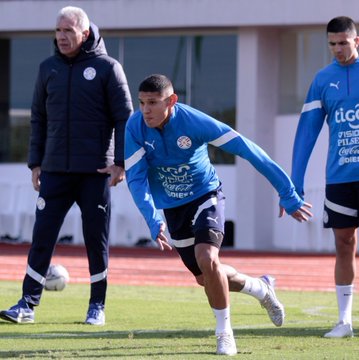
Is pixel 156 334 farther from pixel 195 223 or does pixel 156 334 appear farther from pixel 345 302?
pixel 345 302

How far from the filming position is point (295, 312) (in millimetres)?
10695

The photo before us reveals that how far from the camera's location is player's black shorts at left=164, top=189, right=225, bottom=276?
25.4 ft

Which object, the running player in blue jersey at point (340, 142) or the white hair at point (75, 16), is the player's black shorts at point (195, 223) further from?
the white hair at point (75, 16)

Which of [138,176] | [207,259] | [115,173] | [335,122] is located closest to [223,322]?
[207,259]

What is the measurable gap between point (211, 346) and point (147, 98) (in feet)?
5.84

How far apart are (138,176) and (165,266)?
10.8 metres

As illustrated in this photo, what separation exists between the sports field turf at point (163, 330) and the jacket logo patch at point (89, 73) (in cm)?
205

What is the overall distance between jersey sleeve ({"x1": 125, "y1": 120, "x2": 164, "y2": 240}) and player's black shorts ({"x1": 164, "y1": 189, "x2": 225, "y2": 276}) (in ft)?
0.83

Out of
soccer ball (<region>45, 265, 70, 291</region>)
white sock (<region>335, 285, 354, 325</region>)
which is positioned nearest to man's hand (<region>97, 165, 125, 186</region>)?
white sock (<region>335, 285, 354, 325</region>)

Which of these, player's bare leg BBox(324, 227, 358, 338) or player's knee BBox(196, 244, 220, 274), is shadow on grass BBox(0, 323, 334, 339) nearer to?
player's bare leg BBox(324, 227, 358, 338)

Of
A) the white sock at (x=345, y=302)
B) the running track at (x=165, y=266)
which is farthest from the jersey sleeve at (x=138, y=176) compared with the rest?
the running track at (x=165, y=266)

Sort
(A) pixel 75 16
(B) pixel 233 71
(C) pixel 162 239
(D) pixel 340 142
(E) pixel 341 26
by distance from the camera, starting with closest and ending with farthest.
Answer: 1. (C) pixel 162 239
2. (E) pixel 341 26
3. (D) pixel 340 142
4. (A) pixel 75 16
5. (B) pixel 233 71

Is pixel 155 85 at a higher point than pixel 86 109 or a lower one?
higher

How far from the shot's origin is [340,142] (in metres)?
8.59
